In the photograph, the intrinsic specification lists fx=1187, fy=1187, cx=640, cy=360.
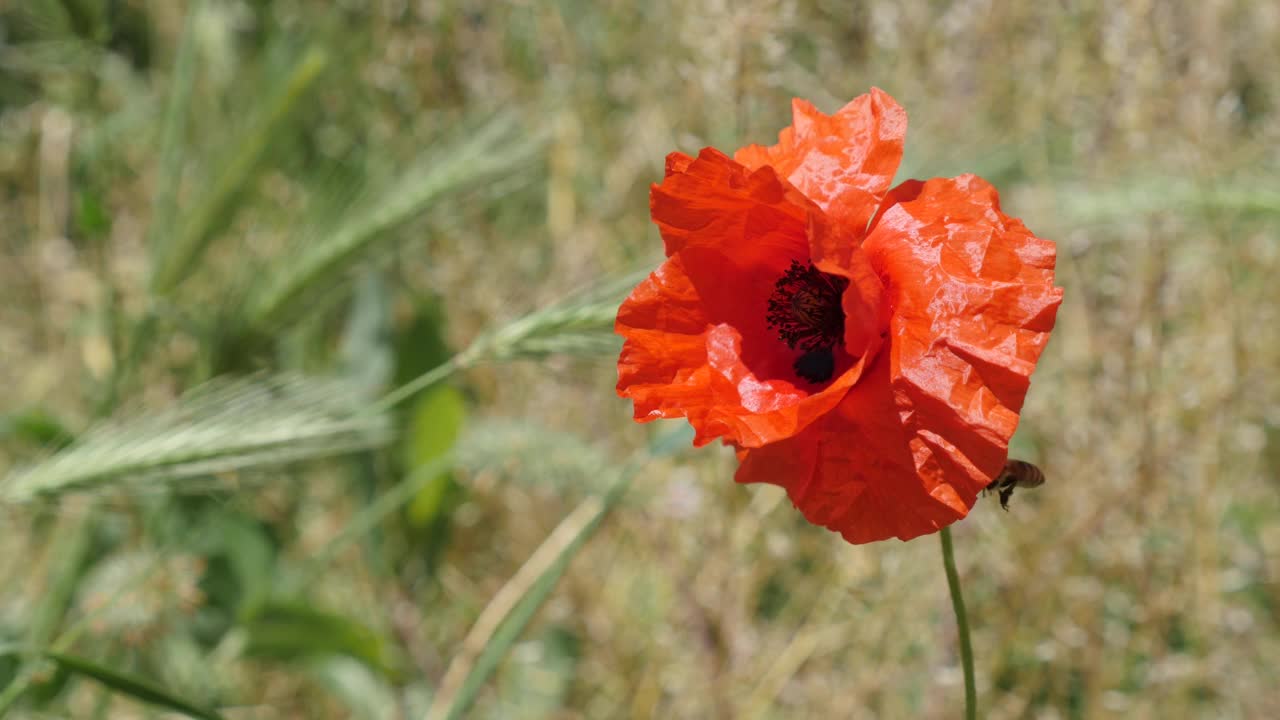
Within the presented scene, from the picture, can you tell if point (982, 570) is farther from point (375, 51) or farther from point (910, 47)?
point (375, 51)

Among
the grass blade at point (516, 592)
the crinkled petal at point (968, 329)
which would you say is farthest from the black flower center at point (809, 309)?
the grass blade at point (516, 592)

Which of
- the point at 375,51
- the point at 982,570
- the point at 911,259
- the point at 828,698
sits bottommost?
the point at 828,698

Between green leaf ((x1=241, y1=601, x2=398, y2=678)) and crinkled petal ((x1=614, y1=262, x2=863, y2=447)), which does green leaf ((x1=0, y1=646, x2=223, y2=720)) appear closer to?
crinkled petal ((x1=614, y1=262, x2=863, y2=447))

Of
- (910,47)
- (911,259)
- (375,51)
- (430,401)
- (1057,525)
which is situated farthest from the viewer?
(375,51)

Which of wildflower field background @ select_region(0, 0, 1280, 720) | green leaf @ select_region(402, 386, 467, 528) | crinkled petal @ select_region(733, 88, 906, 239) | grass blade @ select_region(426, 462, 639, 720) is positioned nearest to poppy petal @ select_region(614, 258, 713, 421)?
crinkled petal @ select_region(733, 88, 906, 239)

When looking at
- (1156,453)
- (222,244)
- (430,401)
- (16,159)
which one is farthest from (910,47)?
(16,159)

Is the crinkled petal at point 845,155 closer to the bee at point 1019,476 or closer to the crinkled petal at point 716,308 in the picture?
the crinkled petal at point 716,308
